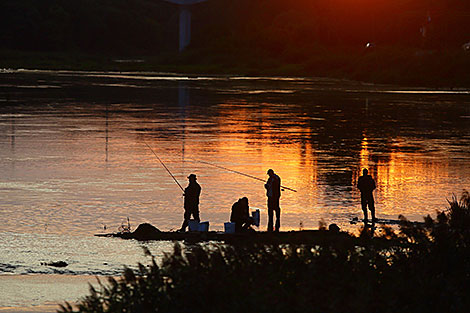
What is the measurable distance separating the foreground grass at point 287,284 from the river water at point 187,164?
6438mm

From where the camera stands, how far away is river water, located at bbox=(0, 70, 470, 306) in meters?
25.4

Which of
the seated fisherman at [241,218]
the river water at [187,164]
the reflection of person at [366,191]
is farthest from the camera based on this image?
the reflection of person at [366,191]

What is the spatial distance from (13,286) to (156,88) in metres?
93.4

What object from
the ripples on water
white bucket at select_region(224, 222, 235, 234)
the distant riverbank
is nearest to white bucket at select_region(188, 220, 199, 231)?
white bucket at select_region(224, 222, 235, 234)

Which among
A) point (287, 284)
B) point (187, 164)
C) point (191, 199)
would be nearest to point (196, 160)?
point (187, 164)

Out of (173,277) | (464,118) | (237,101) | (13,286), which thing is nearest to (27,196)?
(13,286)

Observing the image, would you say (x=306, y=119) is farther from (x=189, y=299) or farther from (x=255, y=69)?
(x=255, y=69)

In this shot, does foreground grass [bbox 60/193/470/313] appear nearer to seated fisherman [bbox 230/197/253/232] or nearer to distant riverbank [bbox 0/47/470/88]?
seated fisherman [bbox 230/197/253/232]

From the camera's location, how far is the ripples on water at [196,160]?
87.9ft

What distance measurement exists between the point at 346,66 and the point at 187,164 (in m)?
125

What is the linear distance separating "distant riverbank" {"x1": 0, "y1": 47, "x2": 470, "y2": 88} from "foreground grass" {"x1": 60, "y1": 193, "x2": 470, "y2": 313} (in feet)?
392

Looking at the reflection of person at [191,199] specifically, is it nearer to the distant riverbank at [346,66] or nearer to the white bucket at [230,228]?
the white bucket at [230,228]

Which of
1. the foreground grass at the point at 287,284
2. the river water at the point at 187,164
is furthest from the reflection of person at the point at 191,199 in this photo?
the foreground grass at the point at 287,284

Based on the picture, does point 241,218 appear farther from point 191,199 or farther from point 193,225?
point 191,199
